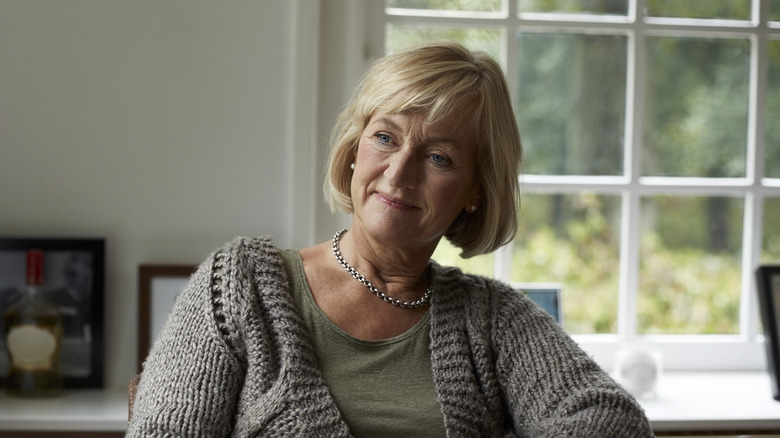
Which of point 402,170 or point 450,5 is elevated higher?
point 450,5

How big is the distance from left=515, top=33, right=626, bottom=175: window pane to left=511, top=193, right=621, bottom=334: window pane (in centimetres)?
10

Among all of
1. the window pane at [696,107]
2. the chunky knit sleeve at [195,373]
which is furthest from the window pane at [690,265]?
the chunky knit sleeve at [195,373]

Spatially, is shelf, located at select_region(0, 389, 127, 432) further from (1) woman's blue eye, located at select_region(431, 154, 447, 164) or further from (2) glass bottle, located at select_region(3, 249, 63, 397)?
(1) woman's blue eye, located at select_region(431, 154, 447, 164)

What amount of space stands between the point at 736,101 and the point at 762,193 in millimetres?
282

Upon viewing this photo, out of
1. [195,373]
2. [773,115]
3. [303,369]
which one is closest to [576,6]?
[773,115]

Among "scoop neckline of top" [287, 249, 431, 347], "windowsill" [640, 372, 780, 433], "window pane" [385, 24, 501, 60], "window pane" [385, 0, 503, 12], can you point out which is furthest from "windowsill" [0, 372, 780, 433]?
"window pane" [385, 0, 503, 12]

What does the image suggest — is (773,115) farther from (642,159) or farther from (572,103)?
(572,103)

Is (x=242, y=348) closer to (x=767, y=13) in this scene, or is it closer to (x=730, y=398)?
(x=730, y=398)

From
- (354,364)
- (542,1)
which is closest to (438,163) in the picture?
(354,364)

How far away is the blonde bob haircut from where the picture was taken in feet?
4.80

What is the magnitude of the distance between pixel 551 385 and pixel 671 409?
774 mm

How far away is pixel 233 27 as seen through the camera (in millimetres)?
2174

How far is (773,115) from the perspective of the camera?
2541mm

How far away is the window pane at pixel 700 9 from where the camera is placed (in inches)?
95.9
